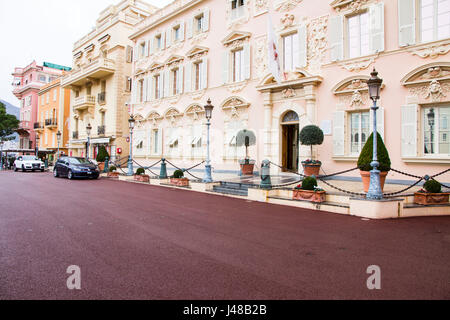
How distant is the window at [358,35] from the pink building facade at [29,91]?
46368mm

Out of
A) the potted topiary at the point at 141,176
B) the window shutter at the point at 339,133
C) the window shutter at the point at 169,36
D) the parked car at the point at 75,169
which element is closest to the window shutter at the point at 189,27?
the window shutter at the point at 169,36

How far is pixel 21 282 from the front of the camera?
10.6 feet

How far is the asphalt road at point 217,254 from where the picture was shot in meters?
3.12

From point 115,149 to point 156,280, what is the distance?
24458 millimetres

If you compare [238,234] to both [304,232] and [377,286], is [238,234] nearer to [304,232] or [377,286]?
[304,232]

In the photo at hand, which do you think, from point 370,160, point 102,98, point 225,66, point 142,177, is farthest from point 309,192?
point 102,98

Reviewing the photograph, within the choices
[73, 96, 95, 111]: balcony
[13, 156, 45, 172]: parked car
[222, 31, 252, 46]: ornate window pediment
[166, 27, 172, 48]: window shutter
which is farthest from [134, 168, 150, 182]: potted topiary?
[73, 96, 95, 111]: balcony

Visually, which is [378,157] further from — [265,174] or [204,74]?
[204,74]

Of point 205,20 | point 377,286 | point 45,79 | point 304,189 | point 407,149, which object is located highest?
point 45,79

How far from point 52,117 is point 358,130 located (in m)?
38.9

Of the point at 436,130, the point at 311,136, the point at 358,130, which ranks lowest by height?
the point at 311,136

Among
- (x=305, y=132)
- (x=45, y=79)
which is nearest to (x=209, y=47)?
(x=305, y=132)

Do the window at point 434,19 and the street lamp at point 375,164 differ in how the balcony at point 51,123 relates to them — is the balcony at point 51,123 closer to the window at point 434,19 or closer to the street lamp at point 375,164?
the street lamp at point 375,164

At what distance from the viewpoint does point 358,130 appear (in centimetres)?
1184
